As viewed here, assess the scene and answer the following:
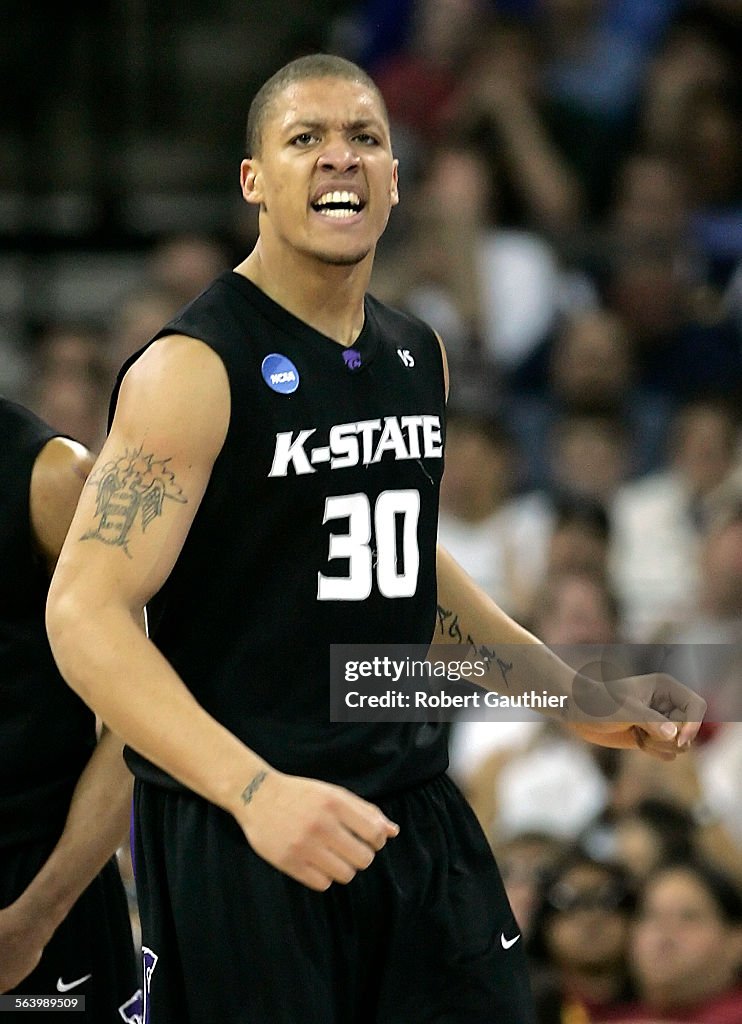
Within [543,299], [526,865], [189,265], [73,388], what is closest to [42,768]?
[526,865]

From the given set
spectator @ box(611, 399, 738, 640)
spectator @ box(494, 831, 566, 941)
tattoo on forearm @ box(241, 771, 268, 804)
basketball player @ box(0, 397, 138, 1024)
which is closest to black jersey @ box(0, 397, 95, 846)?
basketball player @ box(0, 397, 138, 1024)

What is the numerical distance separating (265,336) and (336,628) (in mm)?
544

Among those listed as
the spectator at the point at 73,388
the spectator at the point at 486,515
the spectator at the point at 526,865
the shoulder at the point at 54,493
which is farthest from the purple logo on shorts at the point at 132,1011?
the spectator at the point at 73,388

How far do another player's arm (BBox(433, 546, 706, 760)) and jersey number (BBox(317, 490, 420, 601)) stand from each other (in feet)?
1.17

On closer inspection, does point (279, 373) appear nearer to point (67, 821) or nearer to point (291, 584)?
point (291, 584)

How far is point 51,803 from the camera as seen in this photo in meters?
3.68

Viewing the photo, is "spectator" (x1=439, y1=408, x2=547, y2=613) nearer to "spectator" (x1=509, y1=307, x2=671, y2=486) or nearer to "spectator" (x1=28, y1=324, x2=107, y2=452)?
"spectator" (x1=509, y1=307, x2=671, y2=486)

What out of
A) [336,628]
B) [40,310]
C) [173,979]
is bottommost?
[173,979]

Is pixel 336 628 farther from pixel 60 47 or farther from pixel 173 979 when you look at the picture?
pixel 60 47

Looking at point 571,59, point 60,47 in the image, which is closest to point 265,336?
point 571,59

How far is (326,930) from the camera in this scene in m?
3.23

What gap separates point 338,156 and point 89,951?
5.57ft

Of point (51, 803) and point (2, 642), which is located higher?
point (2, 642)

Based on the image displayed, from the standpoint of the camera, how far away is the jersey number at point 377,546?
329 centimetres
